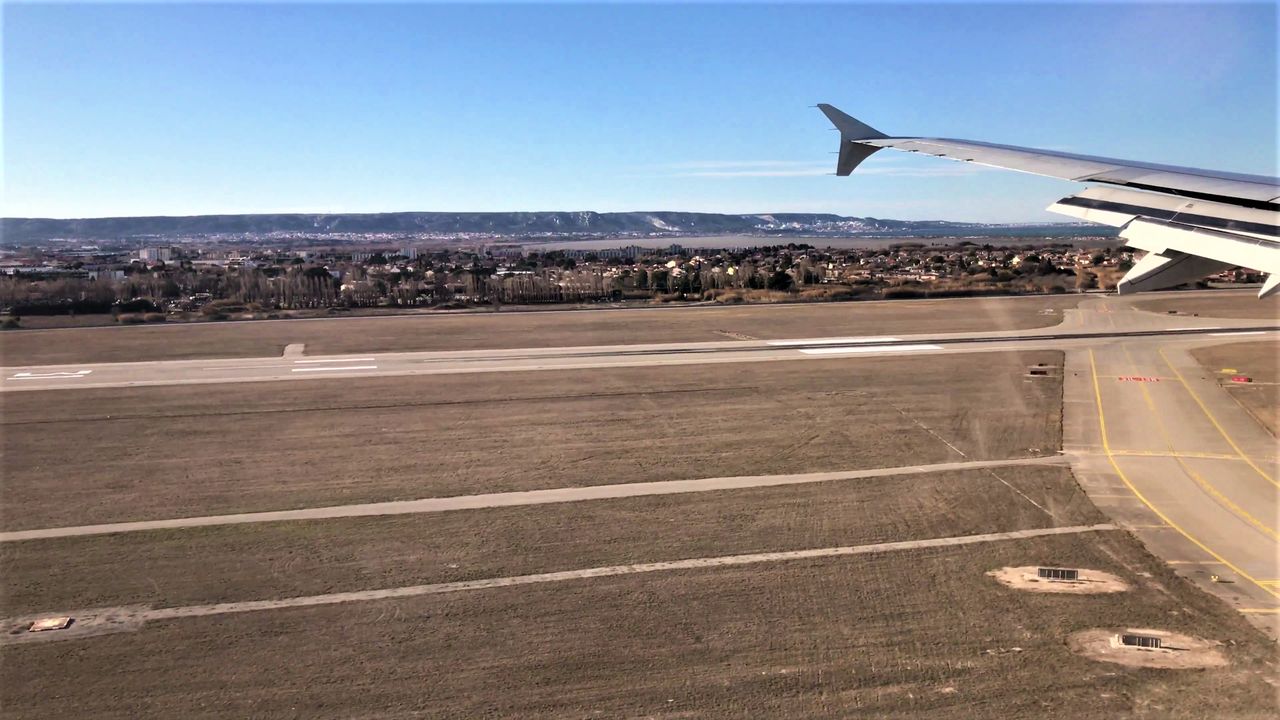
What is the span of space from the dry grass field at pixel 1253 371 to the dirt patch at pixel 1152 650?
1813 cm

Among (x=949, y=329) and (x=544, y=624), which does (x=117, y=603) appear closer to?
(x=544, y=624)

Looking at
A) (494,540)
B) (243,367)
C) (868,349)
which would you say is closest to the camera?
(494,540)

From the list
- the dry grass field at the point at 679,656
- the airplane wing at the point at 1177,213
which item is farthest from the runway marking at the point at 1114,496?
the airplane wing at the point at 1177,213

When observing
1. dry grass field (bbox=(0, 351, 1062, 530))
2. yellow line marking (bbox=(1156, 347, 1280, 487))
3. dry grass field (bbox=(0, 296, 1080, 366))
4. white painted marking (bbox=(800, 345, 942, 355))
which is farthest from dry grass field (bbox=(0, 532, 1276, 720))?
dry grass field (bbox=(0, 296, 1080, 366))

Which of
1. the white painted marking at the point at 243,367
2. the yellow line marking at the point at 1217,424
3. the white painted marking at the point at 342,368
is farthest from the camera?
the white painted marking at the point at 243,367

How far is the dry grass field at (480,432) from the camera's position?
2273cm

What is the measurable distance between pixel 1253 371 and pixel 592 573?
115ft

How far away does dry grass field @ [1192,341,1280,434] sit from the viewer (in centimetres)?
3016

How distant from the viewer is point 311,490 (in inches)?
879

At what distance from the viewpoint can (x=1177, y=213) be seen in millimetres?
11430

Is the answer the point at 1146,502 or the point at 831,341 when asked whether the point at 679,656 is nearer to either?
the point at 1146,502

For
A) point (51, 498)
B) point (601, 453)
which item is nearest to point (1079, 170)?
point (601, 453)

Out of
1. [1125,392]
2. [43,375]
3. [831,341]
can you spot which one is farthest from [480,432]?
[43,375]

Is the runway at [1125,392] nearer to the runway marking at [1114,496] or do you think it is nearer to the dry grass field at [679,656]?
the runway marking at [1114,496]
